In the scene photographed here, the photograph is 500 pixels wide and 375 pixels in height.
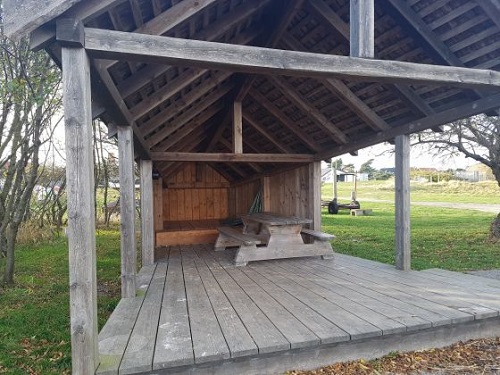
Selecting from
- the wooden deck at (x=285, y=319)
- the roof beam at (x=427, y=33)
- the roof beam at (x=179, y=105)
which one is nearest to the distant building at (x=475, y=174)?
the roof beam at (x=427, y=33)

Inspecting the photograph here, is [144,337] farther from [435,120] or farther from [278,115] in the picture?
[278,115]

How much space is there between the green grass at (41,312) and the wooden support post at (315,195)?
11.8ft

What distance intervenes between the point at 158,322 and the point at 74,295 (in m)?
1.01

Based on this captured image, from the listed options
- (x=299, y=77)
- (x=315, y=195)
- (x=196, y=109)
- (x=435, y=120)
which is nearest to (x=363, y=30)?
(x=299, y=77)

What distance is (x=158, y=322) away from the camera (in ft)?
9.70

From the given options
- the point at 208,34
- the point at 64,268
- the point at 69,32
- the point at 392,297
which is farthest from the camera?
the point at 64,268

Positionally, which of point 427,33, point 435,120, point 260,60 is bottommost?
point 435,120

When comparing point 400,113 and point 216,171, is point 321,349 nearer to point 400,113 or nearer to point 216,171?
point 400,113

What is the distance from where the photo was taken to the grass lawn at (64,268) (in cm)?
310

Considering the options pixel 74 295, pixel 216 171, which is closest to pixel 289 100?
pixel 74 295

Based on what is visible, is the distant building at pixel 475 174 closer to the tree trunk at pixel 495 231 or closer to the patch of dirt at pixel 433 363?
the tree trunk at pixel 495 231

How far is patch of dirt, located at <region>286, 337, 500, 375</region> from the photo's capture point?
8.45ft

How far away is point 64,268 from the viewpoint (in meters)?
6.27

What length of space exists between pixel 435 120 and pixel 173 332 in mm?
3818
